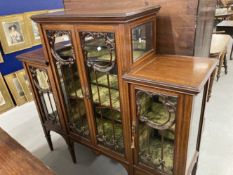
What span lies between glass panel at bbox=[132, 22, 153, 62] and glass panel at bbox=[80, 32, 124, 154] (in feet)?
0.45

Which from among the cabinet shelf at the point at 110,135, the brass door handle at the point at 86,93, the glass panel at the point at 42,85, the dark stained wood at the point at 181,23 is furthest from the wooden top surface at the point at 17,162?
the dark stained wood at the point at 181,23

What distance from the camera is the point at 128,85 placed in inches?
44.8

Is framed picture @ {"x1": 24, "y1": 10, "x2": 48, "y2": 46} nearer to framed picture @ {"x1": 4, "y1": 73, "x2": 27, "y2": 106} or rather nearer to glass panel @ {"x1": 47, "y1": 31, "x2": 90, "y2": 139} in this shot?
framed picture @ {"x1": 4, "y1": 73, "x2": 27, "y2": 106}

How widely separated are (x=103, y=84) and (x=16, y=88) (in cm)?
210

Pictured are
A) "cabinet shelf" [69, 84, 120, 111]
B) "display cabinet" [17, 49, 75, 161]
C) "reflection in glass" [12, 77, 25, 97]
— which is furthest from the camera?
"reflection in glass" [12, 77, 25, 97]

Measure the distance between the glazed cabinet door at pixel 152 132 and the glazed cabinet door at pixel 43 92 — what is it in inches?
33.0

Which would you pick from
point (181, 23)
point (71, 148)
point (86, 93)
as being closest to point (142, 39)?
point (181, 23)

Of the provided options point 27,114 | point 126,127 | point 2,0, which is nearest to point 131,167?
point 126,127

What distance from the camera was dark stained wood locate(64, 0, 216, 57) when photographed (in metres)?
1.19

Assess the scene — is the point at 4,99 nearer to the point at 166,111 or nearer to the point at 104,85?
the point at 104,85

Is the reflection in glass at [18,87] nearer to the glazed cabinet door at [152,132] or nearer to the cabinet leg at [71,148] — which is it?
the cabinet leg at [71,148]

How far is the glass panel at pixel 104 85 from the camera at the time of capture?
3.90ft

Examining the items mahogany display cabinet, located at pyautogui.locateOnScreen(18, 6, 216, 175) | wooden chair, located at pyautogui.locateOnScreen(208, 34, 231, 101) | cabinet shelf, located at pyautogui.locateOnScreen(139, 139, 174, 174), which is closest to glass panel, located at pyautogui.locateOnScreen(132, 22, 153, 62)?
mahogany display cabinet, located at pyautogui.locateOnScreen(18, 6, 216, 175)

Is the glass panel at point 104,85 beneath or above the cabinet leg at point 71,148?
above
